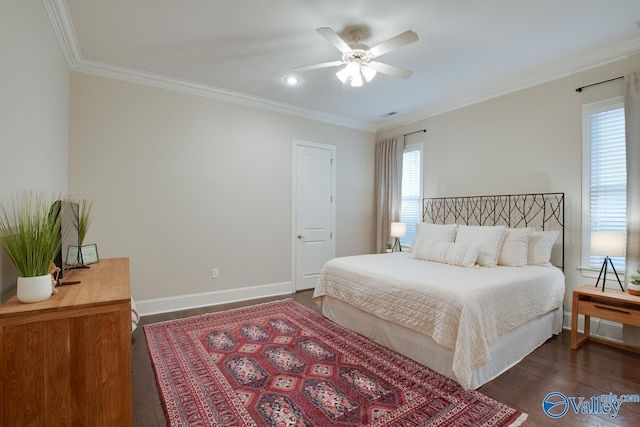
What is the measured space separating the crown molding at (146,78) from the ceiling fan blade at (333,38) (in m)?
1.98

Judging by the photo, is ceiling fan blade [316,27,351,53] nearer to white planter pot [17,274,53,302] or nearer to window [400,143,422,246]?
white planter pot [17,274,53,302]

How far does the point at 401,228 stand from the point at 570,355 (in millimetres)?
2474

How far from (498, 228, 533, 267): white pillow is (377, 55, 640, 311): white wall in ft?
1.66

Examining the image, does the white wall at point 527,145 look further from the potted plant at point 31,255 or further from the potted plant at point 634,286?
the potted plant at point 31,255

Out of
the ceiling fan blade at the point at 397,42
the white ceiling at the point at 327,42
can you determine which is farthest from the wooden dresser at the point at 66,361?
the ceiling fan blade at the point at 397,42

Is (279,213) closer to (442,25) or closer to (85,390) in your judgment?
(442,25)

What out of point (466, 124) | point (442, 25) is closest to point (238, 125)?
point (442, 25)

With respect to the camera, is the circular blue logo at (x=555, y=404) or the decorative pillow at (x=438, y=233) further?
the decorative pillow at (x=438, y=233)

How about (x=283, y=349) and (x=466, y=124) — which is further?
(x=466, y=124)

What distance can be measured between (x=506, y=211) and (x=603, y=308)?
4.65 feet

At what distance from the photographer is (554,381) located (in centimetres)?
213

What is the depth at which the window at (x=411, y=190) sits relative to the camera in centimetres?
473

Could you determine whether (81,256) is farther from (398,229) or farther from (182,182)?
(398,229)

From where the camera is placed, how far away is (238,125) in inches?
161
